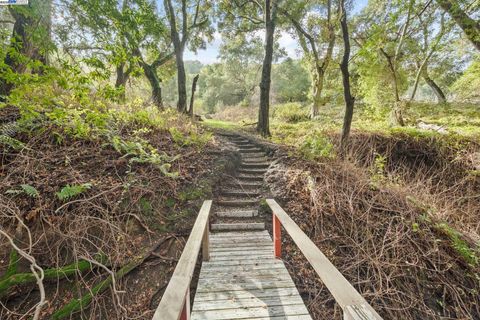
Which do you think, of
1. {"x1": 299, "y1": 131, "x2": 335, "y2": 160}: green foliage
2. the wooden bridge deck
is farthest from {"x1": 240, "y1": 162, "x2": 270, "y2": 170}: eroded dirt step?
the wooden bridge deck

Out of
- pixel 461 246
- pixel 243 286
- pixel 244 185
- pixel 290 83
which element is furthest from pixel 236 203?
pixel 290 83

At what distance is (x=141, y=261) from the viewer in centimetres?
272

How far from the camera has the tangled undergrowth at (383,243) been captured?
268 cm

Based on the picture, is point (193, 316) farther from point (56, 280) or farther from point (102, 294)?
point (56, 280)

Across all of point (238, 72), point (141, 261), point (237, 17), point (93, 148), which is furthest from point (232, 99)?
point (141, 261)

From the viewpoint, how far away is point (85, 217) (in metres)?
2.77

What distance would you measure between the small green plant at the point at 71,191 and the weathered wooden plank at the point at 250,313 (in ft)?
7.30

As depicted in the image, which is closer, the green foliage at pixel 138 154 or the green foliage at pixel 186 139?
the green foliage at pixel 138 154

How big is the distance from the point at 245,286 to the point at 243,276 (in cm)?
18

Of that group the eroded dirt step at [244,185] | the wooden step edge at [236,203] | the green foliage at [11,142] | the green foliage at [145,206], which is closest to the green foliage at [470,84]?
the eroded dirt step at [244,185]

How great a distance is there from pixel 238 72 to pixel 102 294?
26115 mm

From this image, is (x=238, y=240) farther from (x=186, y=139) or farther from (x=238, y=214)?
(x=186, y=139)

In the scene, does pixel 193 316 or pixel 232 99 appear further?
pixel 232 99

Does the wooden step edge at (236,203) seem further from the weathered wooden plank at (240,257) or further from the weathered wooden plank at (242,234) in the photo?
the weathered wooden plank at (240,257)
